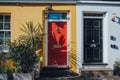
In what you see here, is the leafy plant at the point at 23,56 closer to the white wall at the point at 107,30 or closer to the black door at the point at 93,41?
the white wall at the point at 107,30

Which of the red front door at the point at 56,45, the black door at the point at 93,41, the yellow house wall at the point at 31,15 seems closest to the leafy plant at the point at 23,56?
the yellow house wall at the point at 31,15

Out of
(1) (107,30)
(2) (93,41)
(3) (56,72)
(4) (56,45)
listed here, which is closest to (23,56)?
(3) (56,72)

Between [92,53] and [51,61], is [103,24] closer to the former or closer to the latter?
[92,53]

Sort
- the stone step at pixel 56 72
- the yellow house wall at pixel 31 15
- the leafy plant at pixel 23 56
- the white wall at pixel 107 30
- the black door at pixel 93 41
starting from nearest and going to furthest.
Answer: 1. the leafy plant at pixel 23 56
2. the stone step at pixel 56 72
3. the yellow house wall at pixel 31 15
4. the white wall at pixel 107 30
5. the black door at pixel 93 41

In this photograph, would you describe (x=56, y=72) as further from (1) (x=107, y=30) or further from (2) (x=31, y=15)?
(1) (x=107, y=30)

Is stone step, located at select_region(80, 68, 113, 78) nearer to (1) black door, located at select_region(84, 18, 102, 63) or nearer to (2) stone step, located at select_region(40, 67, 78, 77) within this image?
(2) stone step, located at select_region(40, 67, 78, 77)

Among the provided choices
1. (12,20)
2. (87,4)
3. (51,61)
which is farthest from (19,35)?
(87,4)

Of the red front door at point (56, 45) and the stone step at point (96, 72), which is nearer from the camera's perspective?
the stone step at point (96, 72)

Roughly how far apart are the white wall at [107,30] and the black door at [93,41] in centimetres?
25

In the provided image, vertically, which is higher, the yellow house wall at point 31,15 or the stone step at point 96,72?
the yellow house wall at point 31,15

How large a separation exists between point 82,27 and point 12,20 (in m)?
3.33

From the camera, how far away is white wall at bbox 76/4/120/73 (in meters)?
18.2

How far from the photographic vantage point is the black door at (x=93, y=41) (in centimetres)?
1858

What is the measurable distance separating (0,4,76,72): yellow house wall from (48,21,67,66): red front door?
0.35 metres
